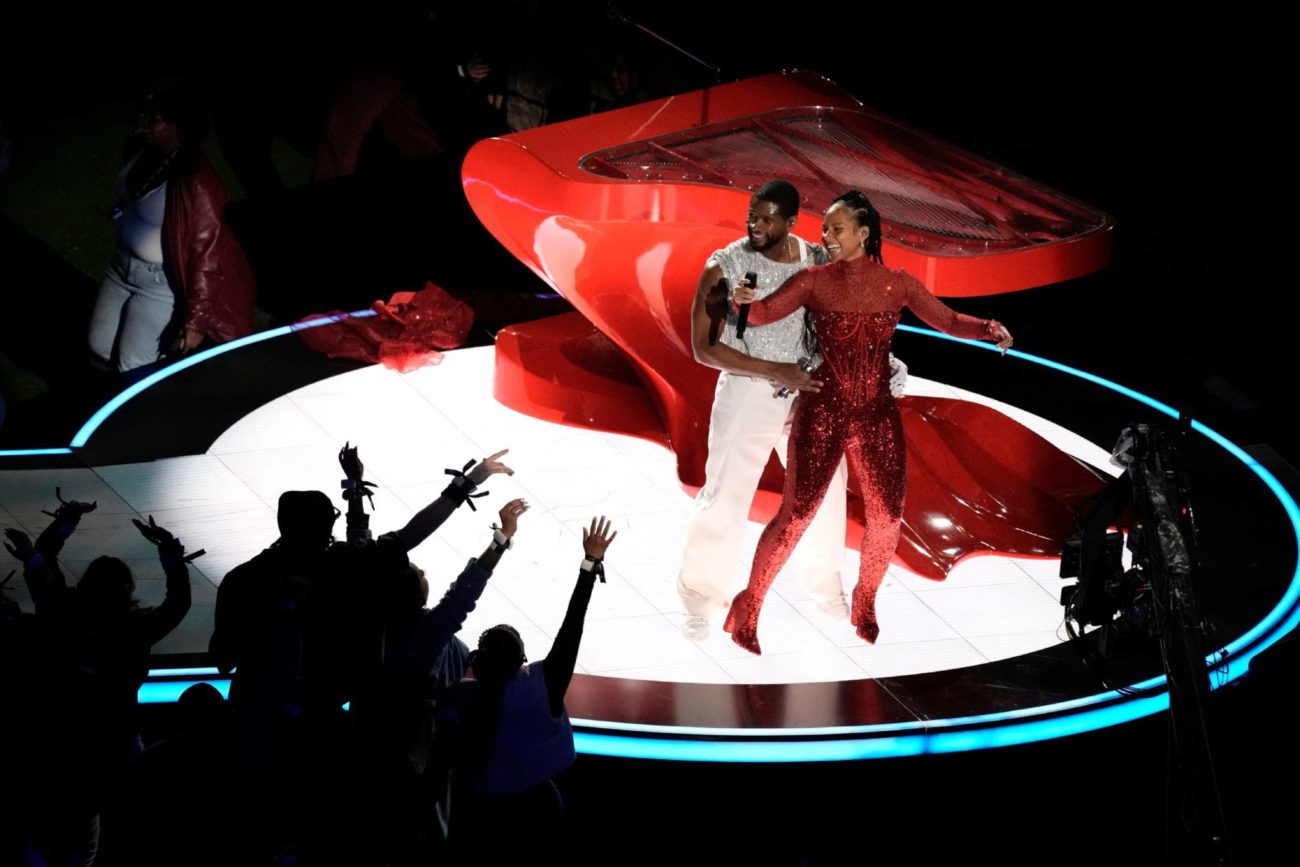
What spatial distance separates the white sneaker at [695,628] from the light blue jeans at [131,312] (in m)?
3.00

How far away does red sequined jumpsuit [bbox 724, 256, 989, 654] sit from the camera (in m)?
4.77

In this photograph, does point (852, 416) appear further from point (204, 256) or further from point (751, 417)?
point (204, 256)

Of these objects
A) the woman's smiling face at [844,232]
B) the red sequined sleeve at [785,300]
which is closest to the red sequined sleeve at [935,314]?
the woman's smiling face at [844,232]

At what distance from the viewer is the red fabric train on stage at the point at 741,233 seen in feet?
18.9

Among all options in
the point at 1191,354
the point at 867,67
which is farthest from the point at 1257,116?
the point at 867,67

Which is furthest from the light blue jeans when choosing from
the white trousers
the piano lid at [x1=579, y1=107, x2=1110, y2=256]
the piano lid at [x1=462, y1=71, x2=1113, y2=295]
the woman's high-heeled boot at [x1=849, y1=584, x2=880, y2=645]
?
the woman's high-heeled boot at [x1=849, y1=584, x2=880, y2=645]

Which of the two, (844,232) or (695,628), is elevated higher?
(844,232)

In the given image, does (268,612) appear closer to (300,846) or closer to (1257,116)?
(300,846)

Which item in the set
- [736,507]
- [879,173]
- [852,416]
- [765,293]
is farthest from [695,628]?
[879,173]

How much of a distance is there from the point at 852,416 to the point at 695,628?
901mm

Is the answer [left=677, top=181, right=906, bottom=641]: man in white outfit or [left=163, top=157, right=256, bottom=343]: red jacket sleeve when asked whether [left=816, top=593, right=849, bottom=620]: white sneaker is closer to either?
[left=677, top=181, right=906, bottom=641]: man in white outfit

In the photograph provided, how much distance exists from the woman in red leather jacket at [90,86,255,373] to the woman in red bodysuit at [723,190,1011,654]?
2.97 m

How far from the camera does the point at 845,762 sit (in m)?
4.61

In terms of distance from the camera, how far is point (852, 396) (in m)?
4.88
